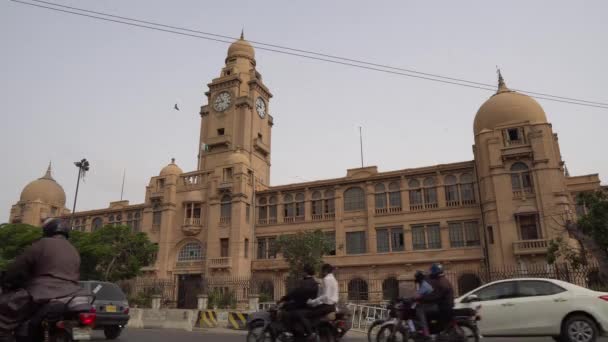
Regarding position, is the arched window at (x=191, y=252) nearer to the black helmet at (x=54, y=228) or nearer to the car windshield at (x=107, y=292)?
the car windshield at (x=107, y=292)

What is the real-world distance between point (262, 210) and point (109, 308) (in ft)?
80.2

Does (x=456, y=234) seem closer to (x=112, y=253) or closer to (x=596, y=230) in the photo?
(x=596, y=230)

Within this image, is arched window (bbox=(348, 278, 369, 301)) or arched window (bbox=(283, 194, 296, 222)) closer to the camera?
arched window (bbox=(348, 278, 369, 301))

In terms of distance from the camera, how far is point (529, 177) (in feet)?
88.8

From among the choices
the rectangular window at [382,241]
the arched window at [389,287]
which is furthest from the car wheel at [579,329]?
the rectangular window at [382,241]

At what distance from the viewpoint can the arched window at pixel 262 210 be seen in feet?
115

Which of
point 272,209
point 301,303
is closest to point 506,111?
point 272,209

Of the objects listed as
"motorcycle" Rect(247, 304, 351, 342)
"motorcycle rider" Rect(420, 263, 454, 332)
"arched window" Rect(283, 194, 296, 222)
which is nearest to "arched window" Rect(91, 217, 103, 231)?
"arched window" Rect(283, 194, 296, 222)

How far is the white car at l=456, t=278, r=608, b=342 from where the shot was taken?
8562mm

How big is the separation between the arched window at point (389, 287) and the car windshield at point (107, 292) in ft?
68.1

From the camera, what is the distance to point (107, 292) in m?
11.5

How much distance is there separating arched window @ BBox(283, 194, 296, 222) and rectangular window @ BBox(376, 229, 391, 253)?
23.0 feet

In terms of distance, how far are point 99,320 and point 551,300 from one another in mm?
10381

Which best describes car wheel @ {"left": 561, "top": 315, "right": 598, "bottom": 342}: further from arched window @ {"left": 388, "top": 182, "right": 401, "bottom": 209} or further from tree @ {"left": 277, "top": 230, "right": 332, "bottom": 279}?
arched window @ {"left": 388, "top": 182, "right": 401, "bottom": 209}
